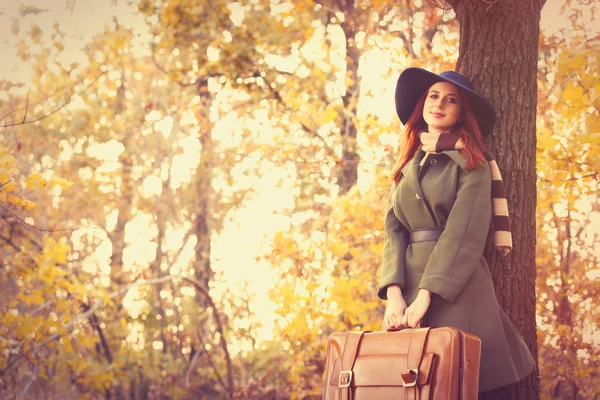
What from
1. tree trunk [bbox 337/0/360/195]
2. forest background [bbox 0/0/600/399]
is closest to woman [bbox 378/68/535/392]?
forest background [bbox 0/0/600/399]

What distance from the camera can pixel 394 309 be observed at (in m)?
3.13

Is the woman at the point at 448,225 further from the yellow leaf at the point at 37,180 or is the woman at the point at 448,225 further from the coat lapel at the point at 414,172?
the yellow leaf at the point at 37,180

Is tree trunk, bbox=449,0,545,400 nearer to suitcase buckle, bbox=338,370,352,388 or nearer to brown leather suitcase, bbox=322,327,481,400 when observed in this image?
brown leather suitcase, bbox=322,327,481,400

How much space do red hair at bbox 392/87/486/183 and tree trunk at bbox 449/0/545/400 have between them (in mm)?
188

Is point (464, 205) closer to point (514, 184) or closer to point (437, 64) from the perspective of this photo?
point (514, 184)

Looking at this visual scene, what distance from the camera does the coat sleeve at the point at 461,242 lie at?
117 inches

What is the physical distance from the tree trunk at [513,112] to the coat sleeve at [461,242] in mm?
292

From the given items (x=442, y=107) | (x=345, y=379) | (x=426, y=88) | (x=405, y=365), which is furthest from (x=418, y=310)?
(x=426, y=88)

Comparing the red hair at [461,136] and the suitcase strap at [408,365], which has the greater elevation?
the red hair at [461,136]

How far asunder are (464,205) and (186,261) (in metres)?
11.6

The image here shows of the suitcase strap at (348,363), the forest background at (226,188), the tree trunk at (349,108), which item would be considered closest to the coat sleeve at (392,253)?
the suitcase strap at (348,363)

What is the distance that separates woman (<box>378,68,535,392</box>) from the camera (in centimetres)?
298

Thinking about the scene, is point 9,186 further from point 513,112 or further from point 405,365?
point 513,112

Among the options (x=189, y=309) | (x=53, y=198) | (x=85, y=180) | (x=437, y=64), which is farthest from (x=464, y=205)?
(x=85, y=180)
